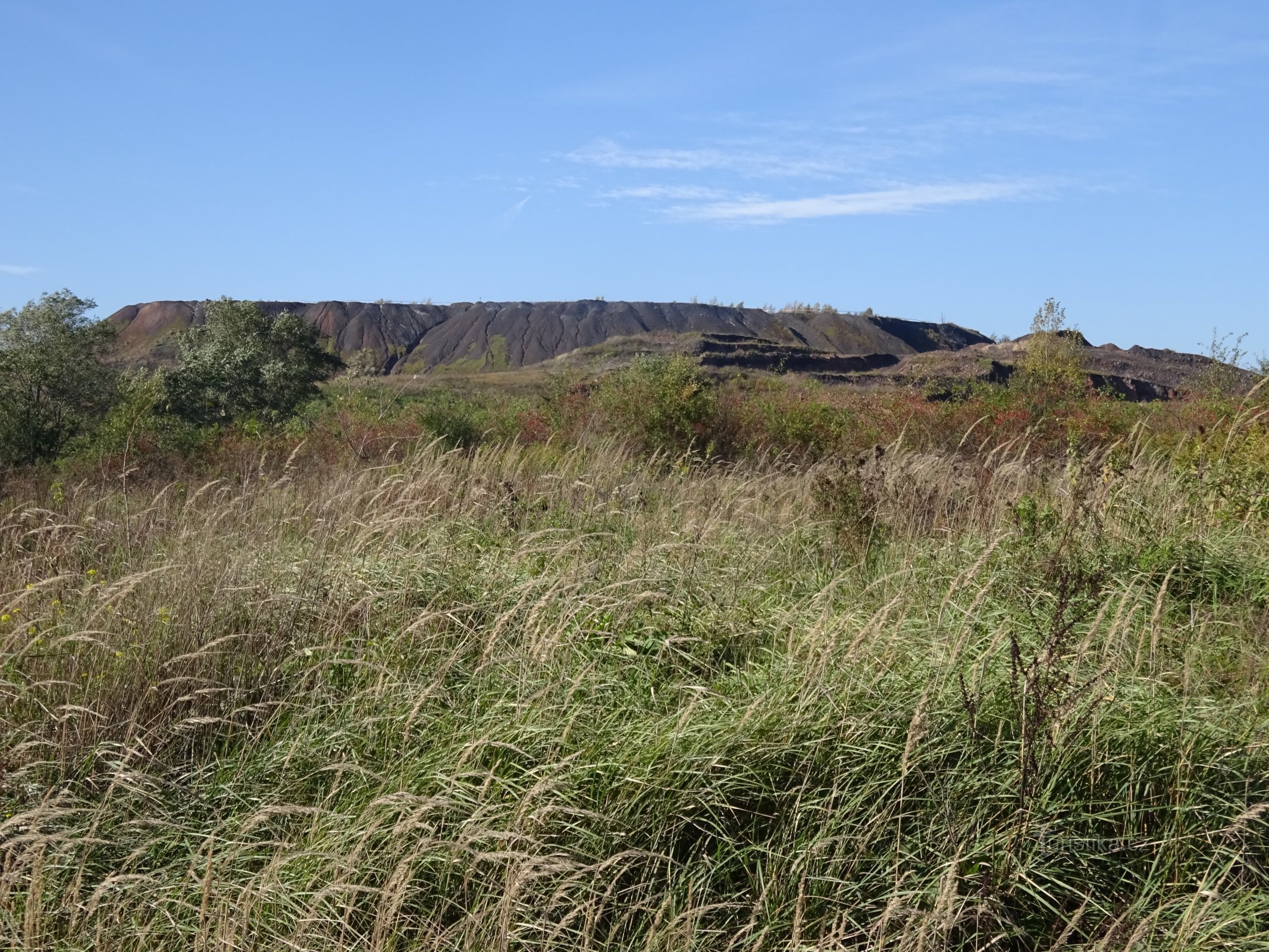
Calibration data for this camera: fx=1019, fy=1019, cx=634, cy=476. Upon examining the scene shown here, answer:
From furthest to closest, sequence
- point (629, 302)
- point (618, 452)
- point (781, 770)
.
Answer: point (629, 302) → point (618, 452) → point (781, 770)

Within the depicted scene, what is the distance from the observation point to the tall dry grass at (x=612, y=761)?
2.79 m

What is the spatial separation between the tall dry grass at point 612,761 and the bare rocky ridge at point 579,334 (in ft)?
153

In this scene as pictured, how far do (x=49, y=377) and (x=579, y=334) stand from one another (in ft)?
224

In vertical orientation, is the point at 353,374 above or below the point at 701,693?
above

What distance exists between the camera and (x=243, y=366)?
24.1 meters

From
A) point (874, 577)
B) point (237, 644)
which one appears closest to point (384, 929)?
point (237, 644)

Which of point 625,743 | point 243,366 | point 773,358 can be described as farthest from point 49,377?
point 773,358

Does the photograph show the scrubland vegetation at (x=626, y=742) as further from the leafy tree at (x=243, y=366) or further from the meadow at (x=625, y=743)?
the leafy tree at (x=243, y=366)

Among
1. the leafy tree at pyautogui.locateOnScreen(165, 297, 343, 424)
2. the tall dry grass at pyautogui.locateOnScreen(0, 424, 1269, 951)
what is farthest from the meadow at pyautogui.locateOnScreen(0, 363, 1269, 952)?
the leafy tree at pyautogui.locateOnScreen(165, 297, 343, 424)

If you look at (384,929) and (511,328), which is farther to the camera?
(511,328)

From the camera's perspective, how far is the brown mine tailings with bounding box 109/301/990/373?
74.4m

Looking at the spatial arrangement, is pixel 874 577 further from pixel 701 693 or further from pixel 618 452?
pixel 618 452

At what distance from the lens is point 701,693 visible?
12.3ft

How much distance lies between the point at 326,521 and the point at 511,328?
263 feet
